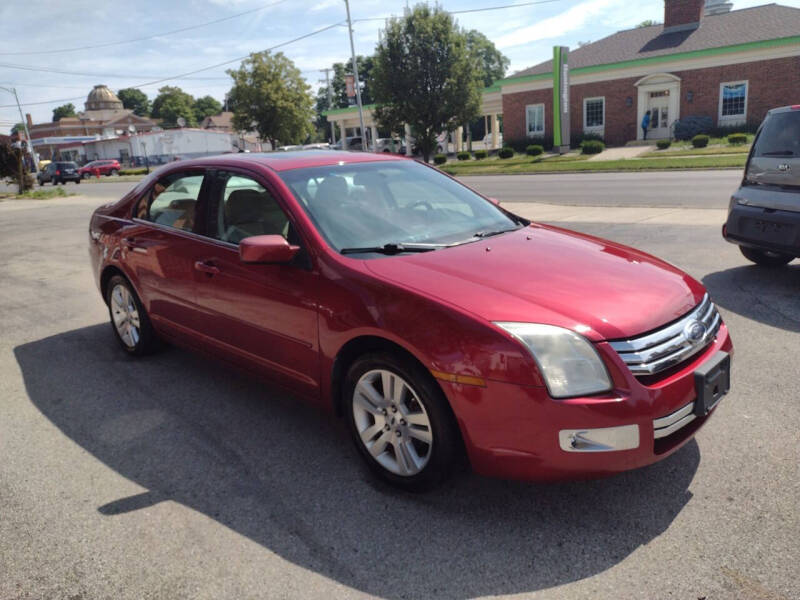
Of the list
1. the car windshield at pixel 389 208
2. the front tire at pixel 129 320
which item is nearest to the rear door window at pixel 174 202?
the front tire at pixel 129 320

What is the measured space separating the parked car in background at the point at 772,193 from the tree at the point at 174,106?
436 feet

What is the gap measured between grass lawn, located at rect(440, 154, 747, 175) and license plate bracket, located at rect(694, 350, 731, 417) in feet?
65.9

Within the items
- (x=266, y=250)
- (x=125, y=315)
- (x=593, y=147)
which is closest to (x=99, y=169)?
(x=593, y=147)

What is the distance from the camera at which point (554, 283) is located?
3145mm

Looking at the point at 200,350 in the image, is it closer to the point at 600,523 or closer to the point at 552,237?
the point at 552,237

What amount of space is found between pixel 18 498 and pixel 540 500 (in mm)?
2726

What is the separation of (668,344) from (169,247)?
3.42 m

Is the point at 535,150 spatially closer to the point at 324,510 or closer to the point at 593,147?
the point at 593,147

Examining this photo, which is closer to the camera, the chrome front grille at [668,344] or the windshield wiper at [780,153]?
the chrome front grille at [668,344]

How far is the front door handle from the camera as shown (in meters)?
4.20

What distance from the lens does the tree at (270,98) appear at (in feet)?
147

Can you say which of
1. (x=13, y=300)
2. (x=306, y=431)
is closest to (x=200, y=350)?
(x=306, y=431)

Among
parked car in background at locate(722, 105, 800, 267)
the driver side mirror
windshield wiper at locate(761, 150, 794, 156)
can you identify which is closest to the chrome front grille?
the driver side mirror

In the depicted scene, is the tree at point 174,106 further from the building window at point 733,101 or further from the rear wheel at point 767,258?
the rear wheel at point 767,258
